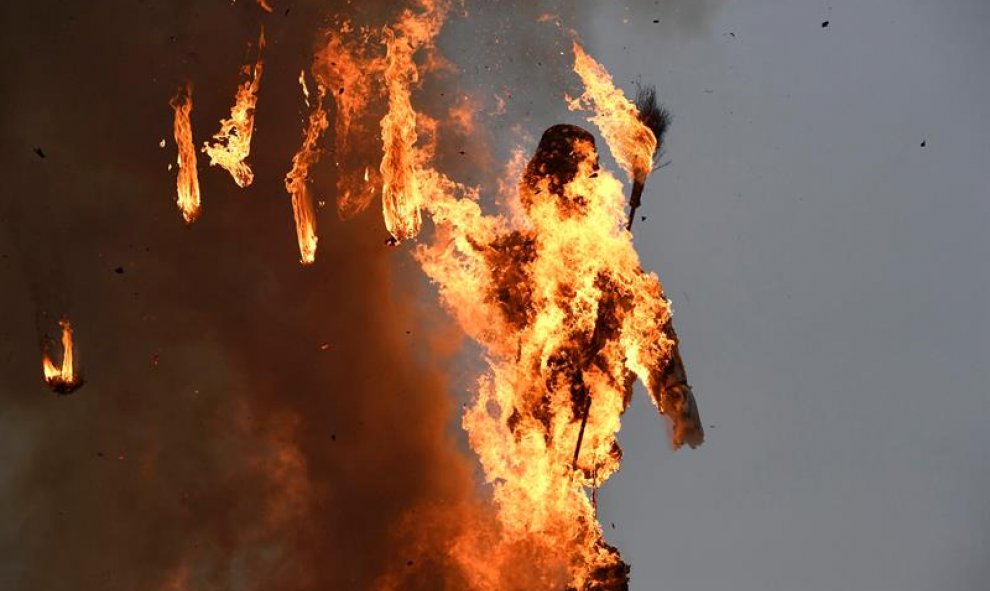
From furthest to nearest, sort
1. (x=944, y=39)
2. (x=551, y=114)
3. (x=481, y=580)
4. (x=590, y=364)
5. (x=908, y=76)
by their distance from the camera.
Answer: (x=908, y=76) → (x=944, y=39) → (x=551, y=114) → (x=481, y=580) → (x=590, y=364)

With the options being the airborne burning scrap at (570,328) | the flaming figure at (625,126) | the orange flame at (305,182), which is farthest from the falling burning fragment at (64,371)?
the flaming figure at (625,126)

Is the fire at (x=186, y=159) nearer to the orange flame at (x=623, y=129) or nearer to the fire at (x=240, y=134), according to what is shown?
the fire at (x=240, y=134)

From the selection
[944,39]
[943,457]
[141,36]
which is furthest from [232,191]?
[943,457]

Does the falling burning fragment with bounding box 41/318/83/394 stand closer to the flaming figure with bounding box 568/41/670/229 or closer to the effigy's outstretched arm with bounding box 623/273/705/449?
the effigy's outstretched arm with bounding box 623/273/705/449

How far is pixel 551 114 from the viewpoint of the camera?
42.3 ft

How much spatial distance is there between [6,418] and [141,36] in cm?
474

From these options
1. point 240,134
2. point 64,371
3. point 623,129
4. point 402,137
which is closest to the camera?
point 623,129

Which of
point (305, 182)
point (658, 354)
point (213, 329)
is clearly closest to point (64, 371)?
point (213, 329)

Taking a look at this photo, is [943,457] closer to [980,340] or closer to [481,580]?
[980,340]

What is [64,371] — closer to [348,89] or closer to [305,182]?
[305,182]

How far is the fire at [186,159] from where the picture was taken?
11.5 metres

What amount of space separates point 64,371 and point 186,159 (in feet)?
9.46

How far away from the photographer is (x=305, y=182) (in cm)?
1162

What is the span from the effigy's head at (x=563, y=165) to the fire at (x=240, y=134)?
406 centimetres
